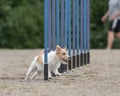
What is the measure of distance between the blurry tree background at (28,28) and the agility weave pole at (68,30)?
18970 mm

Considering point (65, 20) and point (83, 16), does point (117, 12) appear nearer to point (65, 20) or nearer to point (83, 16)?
point (83, 16)

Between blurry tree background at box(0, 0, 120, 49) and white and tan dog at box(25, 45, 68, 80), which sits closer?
white and tan dog at box(25, 45, 68, 80)

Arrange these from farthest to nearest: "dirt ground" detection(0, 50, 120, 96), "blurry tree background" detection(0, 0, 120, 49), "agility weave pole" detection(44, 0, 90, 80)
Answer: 1. "blurry tree background" detection(0, 0, 120, 49)
2. "agility weave pole" detection(44, 0, 90, 80)
3. "dirt ground" detection(0, 50, 120, 96)

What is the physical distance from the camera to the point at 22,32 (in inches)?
1296

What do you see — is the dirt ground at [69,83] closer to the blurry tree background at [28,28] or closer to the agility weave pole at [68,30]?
the agility weave pole at [68,30]

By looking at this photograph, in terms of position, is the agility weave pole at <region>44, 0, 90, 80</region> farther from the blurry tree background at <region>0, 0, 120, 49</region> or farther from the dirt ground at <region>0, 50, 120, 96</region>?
the blurry tree background at <region>0, 0, 120, 49</region>

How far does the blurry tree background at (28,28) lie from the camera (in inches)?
1294

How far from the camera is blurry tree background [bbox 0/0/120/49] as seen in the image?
108ft

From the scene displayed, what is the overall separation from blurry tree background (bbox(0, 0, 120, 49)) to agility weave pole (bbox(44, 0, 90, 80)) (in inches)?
747

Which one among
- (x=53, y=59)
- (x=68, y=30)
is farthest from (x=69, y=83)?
(x=68, y=30)

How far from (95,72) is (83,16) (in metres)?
2.08

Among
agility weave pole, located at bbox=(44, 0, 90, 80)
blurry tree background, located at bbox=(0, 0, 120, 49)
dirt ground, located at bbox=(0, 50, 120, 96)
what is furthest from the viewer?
blurry tree background, located at bbox=(0, 0, 120, 49)

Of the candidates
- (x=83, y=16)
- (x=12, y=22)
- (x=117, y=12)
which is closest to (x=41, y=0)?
(x=12, y=22)

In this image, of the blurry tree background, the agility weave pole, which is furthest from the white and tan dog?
the blurry tree background
